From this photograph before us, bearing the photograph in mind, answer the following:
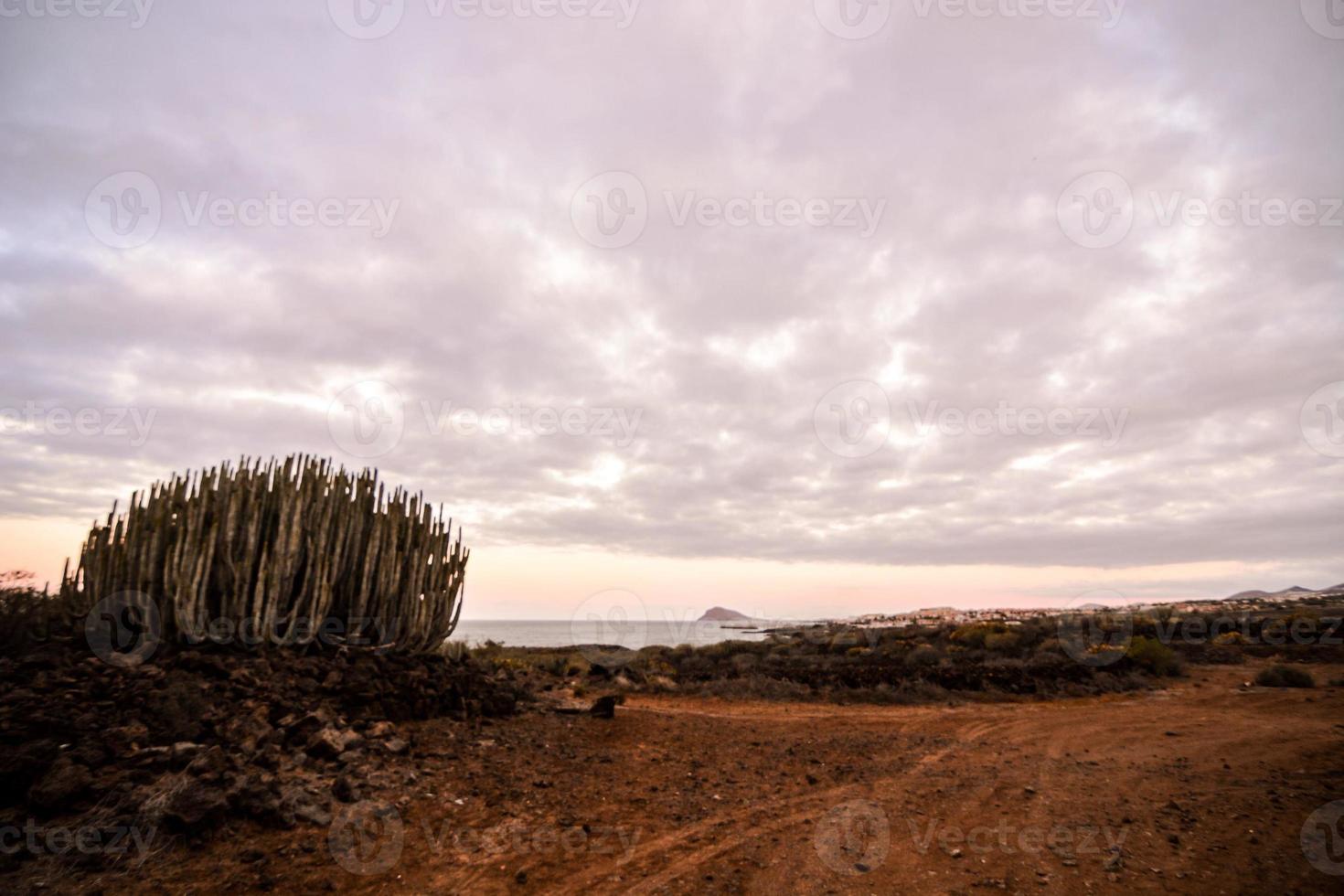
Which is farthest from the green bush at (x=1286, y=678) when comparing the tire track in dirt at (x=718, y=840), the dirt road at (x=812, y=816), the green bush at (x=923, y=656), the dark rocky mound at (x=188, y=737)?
the dark rocky mound at (x=188, y=737)

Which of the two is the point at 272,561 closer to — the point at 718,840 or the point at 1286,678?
the point at 718,840

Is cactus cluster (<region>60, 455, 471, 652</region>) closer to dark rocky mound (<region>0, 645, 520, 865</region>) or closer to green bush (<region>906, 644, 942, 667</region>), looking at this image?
dark rocky mound (<region>0, 645, 520, 865</region>)

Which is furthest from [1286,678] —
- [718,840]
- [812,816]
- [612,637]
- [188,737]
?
[612,637]

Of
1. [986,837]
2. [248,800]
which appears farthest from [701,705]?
[248,800]

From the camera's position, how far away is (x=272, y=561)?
902cm

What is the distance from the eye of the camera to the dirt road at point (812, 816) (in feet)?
17.3

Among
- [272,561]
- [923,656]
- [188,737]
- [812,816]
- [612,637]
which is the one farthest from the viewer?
[612,637]

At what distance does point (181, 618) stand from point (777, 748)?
28.3ft

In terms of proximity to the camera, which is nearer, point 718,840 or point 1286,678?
point 718,840

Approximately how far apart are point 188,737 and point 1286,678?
71.7ft

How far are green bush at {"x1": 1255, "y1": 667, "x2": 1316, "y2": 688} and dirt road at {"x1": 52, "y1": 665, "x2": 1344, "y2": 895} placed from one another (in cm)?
540

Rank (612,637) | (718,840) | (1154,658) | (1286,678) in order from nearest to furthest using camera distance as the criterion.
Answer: (718,840), (1286,678), (1154,658), (612,637)

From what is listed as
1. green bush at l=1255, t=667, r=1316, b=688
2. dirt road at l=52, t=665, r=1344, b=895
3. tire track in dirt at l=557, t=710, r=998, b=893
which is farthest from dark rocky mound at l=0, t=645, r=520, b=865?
green bush at l=1255, t=667, r=1316, b=688

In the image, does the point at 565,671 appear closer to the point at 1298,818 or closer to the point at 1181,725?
the point at 1181,725
